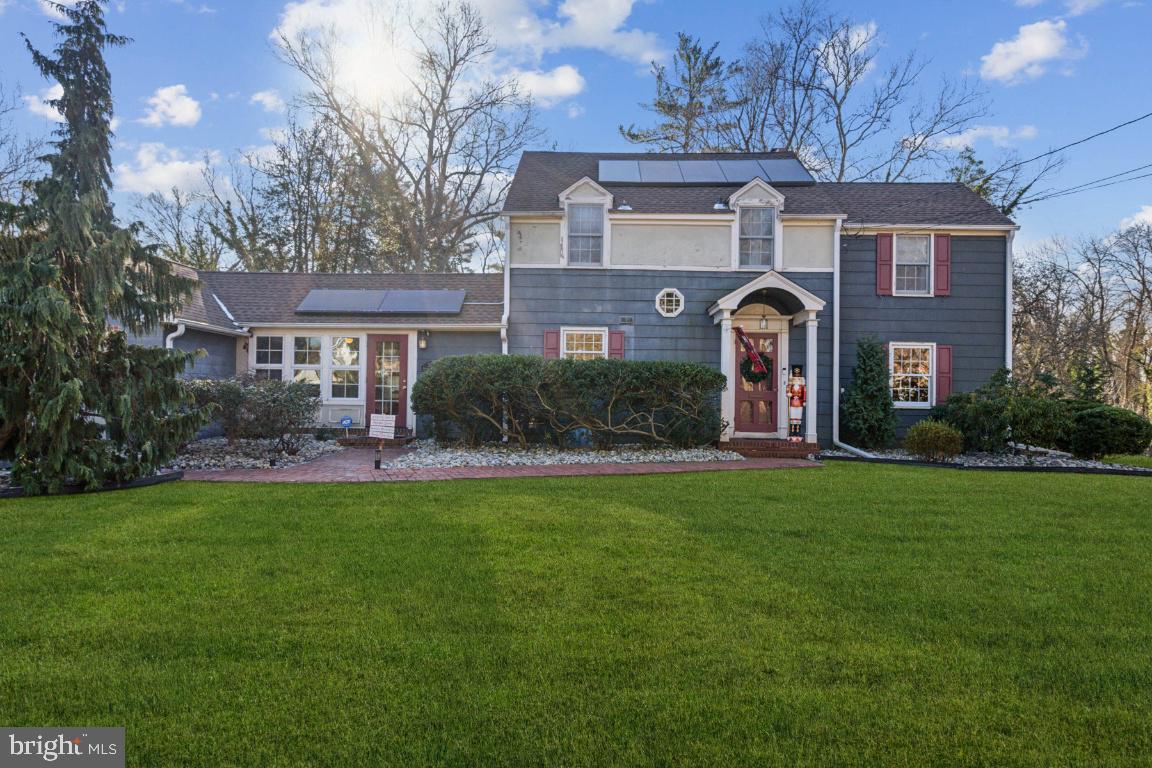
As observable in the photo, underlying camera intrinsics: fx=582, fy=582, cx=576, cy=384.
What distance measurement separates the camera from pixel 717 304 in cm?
1134

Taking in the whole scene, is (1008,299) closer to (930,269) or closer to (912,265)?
(930,269)

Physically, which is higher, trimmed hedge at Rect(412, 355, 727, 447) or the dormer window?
the dormer window

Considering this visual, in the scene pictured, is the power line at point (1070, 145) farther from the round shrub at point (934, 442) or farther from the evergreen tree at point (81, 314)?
the evergreen tree at point (81, 314)

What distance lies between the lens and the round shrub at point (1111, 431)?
9805 mm

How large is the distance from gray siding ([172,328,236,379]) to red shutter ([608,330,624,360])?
7.57 meters

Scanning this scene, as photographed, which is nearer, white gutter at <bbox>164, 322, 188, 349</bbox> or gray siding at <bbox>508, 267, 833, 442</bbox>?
white gutter at <bbox>164, 322, 188, 349</bbox>

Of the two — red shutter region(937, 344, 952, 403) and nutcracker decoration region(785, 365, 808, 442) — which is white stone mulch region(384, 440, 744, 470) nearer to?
nutcracker decoration region(785, 365, 808, 442)

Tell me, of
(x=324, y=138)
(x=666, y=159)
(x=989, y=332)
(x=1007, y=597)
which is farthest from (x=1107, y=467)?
(x=324, y=138)

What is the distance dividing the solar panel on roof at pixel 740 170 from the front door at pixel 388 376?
816 cm

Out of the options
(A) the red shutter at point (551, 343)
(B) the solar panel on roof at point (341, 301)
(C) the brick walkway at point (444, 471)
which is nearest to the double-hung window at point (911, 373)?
(C) the brick walkway at point (444, 471)

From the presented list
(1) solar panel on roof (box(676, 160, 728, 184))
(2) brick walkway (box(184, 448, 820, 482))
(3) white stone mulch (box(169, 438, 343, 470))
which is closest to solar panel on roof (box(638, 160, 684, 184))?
(1) solar panel on roof (box(676, 160, 728, 184))

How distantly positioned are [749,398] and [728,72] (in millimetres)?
14547

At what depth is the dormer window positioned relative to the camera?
11.9 metres

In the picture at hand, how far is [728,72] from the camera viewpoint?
20688 millimetres
